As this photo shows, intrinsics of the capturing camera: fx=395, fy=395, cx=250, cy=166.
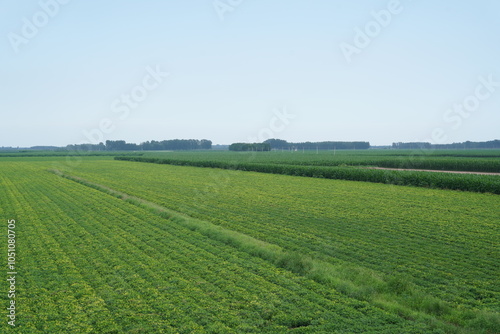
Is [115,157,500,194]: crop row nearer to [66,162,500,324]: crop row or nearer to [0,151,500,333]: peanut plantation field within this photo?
[66,162,500,324]: crop row

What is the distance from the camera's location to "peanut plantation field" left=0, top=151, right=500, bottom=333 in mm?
8133

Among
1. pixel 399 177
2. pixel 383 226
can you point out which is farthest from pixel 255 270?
pixel 399 177

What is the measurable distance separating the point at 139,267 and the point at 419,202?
18680 mm

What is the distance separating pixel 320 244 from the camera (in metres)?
14.0

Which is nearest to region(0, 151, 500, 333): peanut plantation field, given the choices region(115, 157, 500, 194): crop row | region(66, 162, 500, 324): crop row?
region(66, 162, 500, 324): crop row

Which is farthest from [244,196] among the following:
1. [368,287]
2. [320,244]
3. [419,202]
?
[368,287]

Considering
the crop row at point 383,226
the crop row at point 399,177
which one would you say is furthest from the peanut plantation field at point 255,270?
the crop row at point 399,177

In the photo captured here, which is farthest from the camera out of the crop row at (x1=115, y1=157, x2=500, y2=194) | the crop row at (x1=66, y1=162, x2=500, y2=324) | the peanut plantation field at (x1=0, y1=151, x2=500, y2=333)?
the crop row at (x1=115, y1=157, x2=500, y2=194)

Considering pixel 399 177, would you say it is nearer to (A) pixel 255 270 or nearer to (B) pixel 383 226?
(B) pixel 383 226

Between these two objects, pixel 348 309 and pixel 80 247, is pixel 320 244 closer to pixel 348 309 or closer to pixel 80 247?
pixel 348 309

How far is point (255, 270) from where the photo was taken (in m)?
11.2

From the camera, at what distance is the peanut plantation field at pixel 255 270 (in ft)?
26.7

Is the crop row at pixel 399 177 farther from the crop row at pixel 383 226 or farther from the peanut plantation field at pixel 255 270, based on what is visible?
the peanut plantation field at pixel 255 270

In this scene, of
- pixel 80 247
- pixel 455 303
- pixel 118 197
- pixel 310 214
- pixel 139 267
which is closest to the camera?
pixel 455 303
